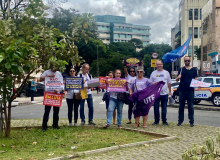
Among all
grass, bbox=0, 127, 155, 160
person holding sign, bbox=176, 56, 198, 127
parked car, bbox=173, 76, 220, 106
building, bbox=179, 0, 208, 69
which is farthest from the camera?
building, bbox=179, 0, 208, 69

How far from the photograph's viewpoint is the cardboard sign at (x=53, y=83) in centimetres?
939

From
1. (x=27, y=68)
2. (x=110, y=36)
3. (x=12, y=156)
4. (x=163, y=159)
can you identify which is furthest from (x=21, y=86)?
(x=110, y=36)

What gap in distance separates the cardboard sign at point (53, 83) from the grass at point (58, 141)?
1.10 m

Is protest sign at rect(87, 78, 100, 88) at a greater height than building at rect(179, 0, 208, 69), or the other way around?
building at rect(179, 0, 208, 69)

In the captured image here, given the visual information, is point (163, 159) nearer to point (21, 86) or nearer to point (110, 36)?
point (21, 86)

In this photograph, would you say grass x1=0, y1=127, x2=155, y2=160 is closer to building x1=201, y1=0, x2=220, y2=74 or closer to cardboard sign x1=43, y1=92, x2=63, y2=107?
cardboard sign x1=43, y1=92, x2=63, y2=107

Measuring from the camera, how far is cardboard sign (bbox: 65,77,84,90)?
32.9ft

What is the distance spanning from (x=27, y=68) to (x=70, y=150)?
6.64 ft

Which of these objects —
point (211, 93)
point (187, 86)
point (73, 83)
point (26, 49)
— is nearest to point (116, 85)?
point (73, 83)

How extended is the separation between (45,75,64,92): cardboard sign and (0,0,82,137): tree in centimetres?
73

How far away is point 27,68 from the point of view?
25.0 ft

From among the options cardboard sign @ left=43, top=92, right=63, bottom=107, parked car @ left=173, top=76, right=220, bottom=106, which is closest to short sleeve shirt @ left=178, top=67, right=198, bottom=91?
cardboard sign @ left=43, top=92, right=63, bottom=107

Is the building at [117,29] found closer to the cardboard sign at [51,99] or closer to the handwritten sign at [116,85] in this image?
the handwritten sign at [116,85]

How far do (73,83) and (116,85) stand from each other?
3.98 feet
